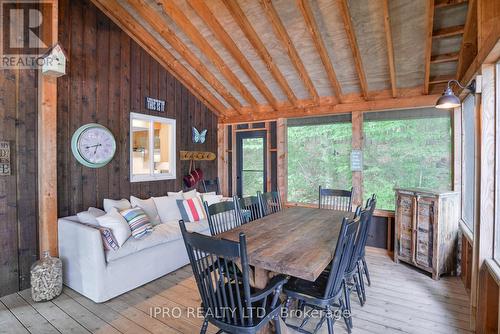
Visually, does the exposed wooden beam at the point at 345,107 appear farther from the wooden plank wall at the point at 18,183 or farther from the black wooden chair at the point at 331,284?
the wooden plank wall at the point at 18,183

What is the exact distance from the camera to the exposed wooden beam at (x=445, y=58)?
10.7 ft

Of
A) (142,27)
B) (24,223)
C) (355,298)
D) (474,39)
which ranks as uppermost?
(142,27)

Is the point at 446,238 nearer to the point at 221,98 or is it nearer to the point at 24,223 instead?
the point at 221,98

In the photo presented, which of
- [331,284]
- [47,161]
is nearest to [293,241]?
[331,284]

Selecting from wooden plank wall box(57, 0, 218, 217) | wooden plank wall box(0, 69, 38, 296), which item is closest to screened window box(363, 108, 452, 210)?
wooden plank wall box(57, 0, 218, 217)

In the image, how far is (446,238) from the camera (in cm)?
329

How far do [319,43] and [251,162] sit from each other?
2.85 meters

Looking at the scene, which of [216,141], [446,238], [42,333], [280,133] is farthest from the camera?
[216,141]

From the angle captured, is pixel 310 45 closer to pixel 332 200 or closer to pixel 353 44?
pixel 353 44

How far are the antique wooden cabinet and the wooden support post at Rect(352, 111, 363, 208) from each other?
30.8 inches

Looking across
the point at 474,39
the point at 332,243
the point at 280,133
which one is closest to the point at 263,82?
the point at 280,133

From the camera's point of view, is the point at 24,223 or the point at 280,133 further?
the point at 280,133

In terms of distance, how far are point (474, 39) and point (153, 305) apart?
442 cm

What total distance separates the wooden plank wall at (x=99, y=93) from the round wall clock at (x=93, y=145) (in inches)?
3.0
